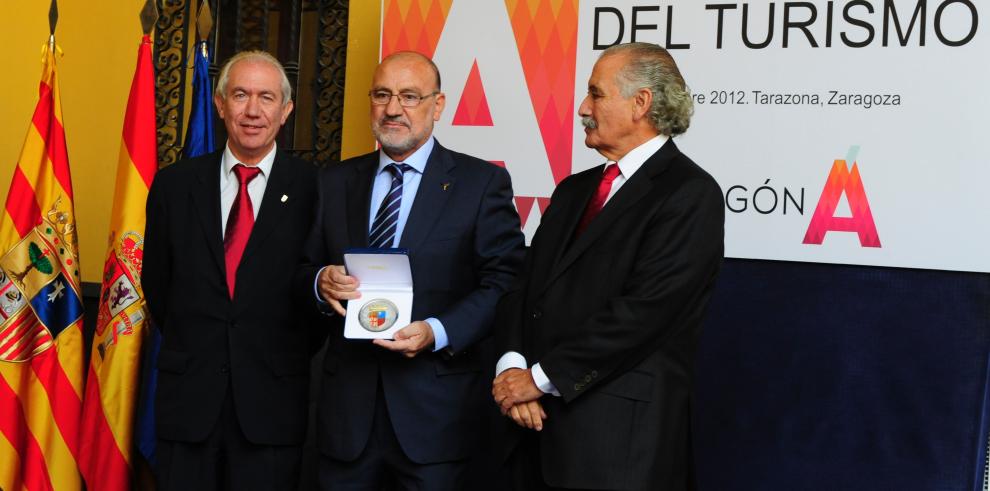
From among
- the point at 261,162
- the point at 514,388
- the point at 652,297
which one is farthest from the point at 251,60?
the point at 652,297

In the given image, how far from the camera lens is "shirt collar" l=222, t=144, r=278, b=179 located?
9.73ft

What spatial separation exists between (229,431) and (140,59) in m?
1.69

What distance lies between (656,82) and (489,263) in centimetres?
64

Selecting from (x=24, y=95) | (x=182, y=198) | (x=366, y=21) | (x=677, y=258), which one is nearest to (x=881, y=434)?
(x=677, y=258)

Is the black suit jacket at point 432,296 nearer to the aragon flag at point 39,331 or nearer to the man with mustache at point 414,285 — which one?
the man with mustache at point 414,285

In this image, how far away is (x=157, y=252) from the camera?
3.03 metres

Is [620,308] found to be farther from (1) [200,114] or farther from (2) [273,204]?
(1) [200,114]

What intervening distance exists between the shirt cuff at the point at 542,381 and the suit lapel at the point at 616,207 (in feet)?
0.71

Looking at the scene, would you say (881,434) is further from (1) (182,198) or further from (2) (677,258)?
(1) (182,198)

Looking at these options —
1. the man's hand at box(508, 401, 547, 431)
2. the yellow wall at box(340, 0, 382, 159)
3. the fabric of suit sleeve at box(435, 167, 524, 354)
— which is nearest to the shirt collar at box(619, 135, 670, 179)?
the fabric of suit sleeve at box(435, 167, 524, 354)

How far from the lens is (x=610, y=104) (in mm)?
2352

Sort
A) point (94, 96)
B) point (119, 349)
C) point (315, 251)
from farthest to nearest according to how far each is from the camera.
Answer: point (94, 96), point (119, 349), point (315, 251)

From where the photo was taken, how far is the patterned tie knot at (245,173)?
295cm

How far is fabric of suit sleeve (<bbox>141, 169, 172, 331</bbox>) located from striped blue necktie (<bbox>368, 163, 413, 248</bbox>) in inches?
28.6
